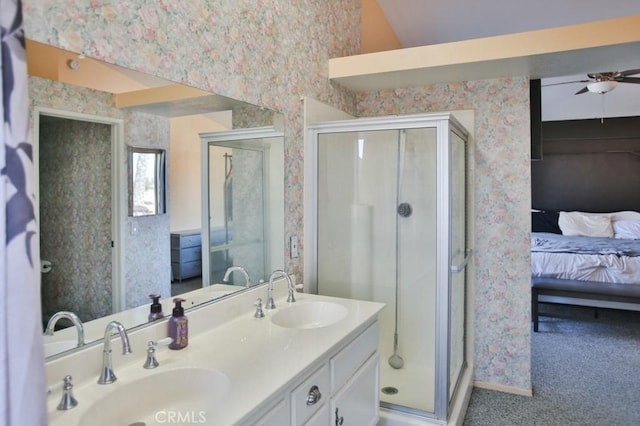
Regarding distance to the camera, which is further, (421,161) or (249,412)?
(421,161)

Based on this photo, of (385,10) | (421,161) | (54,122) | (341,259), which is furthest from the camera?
(385,10)

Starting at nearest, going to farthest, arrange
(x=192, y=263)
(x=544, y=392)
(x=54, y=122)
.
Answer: (x=54, y=122)
(x=192, y=263)
(x=544, y=392)

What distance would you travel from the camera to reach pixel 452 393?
8.61ft

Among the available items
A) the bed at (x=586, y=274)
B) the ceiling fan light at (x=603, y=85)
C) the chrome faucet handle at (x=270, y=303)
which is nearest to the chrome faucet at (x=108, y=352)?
the chrome faucet handle at (x=270, y=303)

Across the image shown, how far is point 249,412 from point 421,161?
183 cm

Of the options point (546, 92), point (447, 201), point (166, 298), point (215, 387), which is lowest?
point (215, 387)

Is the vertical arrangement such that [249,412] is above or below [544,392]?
above

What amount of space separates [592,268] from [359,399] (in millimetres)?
3659

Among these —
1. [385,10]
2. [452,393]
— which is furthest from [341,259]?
[385,10]

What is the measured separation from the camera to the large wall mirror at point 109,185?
1282mm

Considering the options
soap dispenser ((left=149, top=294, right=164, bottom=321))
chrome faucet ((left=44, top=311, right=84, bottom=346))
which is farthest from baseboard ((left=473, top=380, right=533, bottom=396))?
chrome faucet ((left=44, top=311, right=84, bottom=346))

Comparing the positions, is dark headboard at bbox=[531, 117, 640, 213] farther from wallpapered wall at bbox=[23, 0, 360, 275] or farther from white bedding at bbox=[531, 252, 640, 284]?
wallpapered wall at bbox=[23, 0, 360, 275]

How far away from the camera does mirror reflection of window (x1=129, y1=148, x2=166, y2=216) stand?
1.57 m

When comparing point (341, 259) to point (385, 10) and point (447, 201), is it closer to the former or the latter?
point (447, 201)
